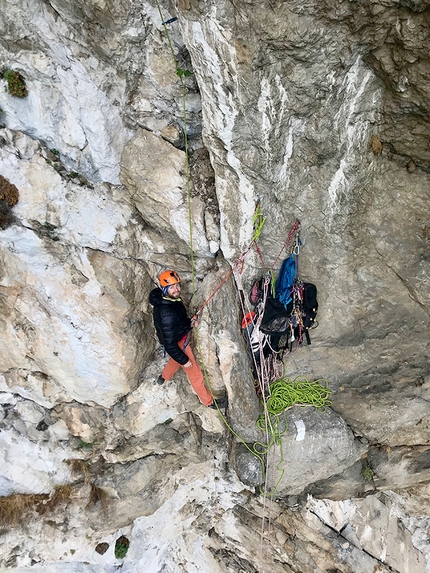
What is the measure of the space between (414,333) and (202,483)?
5.77 m

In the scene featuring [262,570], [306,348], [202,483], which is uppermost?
[306,348]

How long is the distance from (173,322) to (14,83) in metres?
3.94

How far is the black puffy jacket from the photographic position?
20.1 feet

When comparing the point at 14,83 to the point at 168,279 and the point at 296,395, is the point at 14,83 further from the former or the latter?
the point at 296,395

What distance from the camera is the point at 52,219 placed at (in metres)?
5.95

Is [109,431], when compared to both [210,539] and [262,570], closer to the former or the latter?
[210,539]

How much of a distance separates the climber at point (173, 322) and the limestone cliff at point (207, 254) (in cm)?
31

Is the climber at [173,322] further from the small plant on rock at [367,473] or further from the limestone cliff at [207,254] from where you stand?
the small plant on rock at [367,473]

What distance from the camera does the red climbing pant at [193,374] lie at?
6572mm

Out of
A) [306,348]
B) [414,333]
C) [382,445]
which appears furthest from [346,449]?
[414,333]

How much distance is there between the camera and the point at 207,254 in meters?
6.41

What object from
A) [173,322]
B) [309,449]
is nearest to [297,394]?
[309,449]

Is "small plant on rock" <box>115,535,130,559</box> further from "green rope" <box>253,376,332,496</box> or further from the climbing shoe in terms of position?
Answer: the climbing shoe

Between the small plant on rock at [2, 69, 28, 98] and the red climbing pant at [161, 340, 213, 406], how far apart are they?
4254mm
